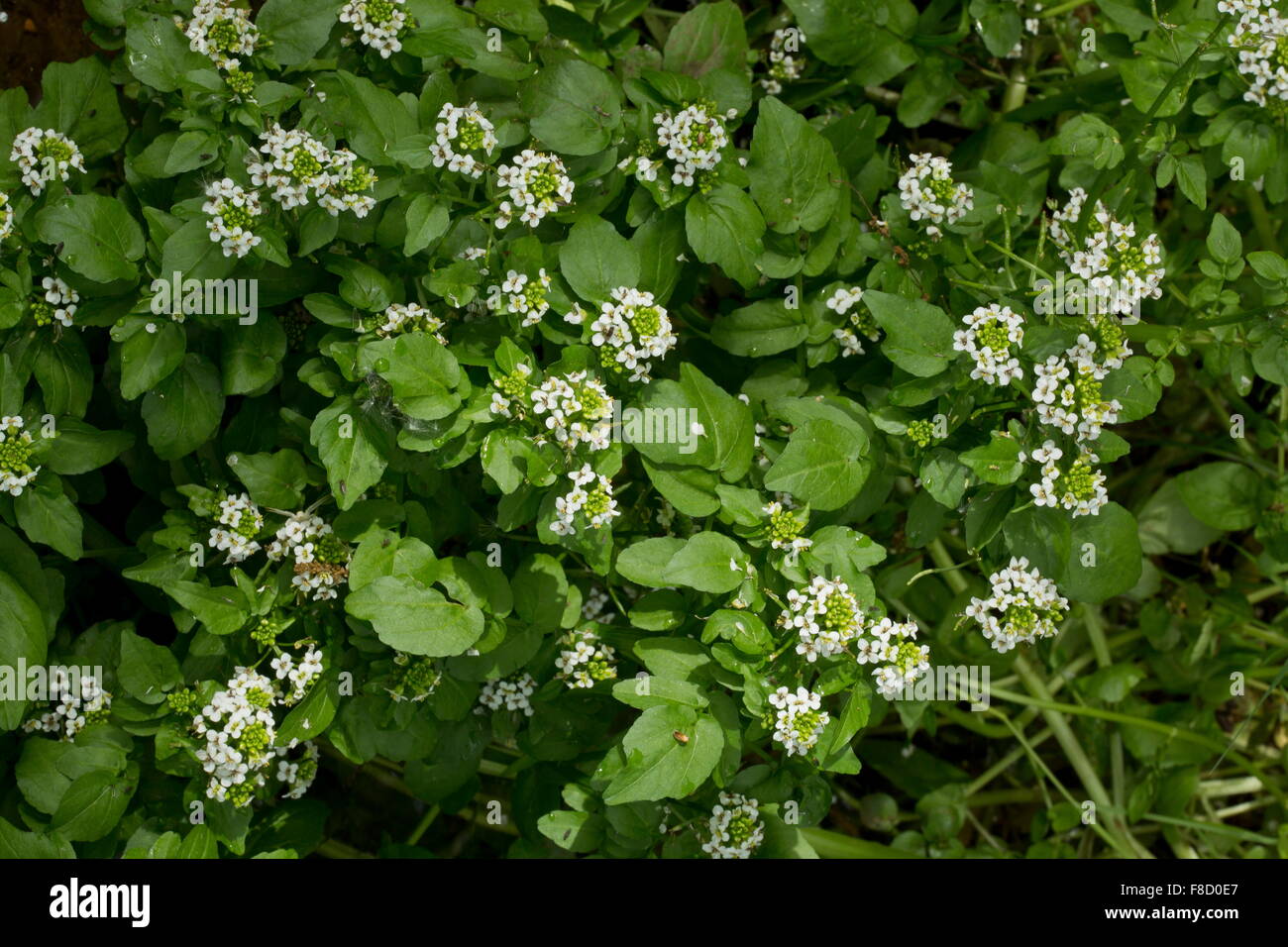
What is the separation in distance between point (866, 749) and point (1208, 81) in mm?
2711

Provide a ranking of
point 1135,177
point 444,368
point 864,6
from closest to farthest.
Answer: point 444,368, point 1135,177, point 864,6

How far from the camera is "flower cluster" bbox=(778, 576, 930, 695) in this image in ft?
9.40

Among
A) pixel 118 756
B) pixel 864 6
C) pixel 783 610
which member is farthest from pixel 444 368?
pixel 864 6

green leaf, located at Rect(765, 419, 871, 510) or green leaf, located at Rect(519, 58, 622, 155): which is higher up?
green leaf, located at Rect(519, 58, 622, 155)

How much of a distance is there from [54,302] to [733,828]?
7.91 feet

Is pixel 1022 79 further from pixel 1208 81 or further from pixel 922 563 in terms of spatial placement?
pixel 922 563

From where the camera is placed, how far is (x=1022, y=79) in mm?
4234

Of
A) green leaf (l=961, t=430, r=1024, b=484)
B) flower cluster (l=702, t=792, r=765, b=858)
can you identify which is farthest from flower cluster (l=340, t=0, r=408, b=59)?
flower cluster (l=702, t=792, r=765, b=858)

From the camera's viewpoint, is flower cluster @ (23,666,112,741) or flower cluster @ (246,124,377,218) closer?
flower cluster @ (246,124,377,218)

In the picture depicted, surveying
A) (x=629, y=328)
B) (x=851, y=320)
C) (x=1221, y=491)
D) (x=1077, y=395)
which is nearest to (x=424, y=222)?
(x=629, y=328)

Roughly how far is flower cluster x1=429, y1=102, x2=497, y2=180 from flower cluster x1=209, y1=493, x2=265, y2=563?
1108 mm

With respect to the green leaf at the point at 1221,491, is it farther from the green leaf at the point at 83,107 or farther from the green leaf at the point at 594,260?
the green leaf at the point at 83,107

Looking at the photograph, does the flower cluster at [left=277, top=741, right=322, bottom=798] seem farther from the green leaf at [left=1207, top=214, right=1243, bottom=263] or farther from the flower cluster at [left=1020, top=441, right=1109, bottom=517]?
the green leaf at [left=1207, top=214, right=1243, bottom=263]
